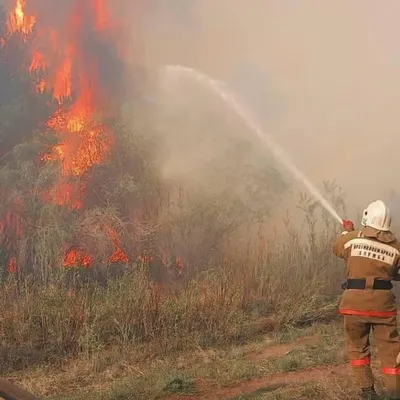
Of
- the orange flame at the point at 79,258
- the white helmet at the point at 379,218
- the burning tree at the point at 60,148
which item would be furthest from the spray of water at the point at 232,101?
the white helmet at the point at 379,218

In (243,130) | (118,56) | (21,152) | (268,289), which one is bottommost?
(268,289)

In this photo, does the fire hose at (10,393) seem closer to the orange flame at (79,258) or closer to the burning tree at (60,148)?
the burning tree at (60,148)

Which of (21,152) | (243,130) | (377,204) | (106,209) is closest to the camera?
(377,204)

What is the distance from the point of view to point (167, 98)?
19.6 m

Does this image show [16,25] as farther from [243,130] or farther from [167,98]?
[243,130]

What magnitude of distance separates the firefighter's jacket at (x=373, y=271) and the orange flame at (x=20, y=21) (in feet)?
58.4

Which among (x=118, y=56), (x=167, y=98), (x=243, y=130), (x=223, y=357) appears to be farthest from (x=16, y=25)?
(x=223, y=357)

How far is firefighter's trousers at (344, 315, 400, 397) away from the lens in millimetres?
4820

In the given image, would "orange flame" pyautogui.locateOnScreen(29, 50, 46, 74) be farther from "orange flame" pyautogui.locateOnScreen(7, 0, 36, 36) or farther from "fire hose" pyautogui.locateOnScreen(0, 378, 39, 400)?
"fire hose" pyautogui.locateOnScreen(0, 378, 39, 400)

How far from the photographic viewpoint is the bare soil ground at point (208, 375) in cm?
608

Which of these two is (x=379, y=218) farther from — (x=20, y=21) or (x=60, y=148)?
(x=20, y=21)

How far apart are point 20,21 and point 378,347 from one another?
61.0 ft

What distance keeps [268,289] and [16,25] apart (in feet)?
47.5

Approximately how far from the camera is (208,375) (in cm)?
705
